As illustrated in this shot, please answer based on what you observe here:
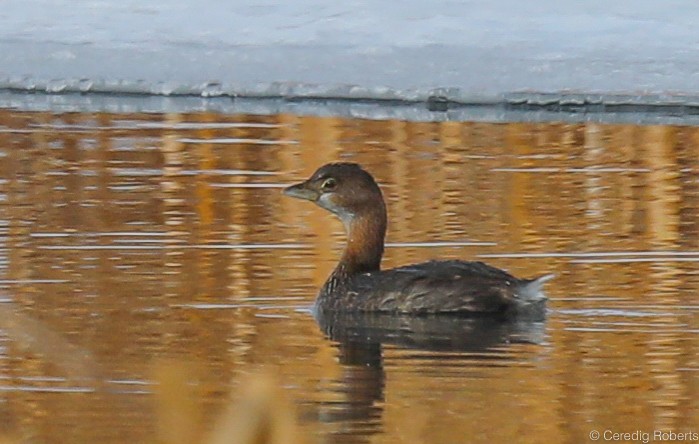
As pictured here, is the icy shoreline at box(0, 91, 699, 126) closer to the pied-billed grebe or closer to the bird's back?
the pied-billed grebe

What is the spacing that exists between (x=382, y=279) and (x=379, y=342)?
555 millimetres

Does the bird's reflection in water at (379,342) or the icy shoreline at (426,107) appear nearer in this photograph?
the bird's reflection in water at (379,342)

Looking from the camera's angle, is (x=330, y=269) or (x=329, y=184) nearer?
(x=329, y=184)

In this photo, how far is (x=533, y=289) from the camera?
549 centimetres

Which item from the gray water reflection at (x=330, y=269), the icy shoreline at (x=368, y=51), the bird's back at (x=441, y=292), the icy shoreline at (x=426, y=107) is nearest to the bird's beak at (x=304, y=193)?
the gray water reflection at (x=330, y=269)

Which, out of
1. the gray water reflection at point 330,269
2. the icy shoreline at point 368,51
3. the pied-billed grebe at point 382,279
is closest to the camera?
the gray water reflection at point 330,269

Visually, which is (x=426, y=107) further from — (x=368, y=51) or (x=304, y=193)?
(x=304, y=193)

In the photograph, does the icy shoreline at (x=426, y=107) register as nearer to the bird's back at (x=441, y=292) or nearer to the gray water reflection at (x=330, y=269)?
the gray water reflection at (x=330, y=269)

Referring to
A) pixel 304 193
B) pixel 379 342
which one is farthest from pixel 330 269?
pixel 379 342

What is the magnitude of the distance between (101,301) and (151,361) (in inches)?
34.3

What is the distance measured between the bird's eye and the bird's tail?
3.34 ft

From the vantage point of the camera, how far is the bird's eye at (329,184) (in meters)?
6.35

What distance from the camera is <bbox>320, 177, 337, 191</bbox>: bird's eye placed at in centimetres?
635

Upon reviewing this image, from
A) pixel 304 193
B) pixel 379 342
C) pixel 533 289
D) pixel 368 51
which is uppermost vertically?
pixel 368 51
